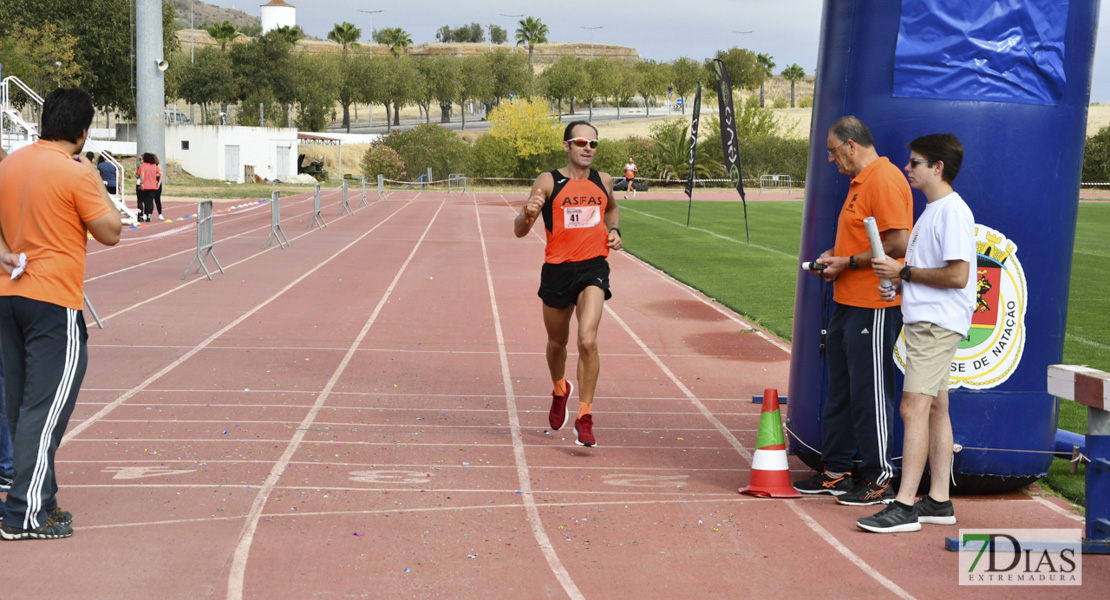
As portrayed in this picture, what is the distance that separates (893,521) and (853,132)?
1.93 m

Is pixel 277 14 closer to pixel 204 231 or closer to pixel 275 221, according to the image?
pixel 275 221

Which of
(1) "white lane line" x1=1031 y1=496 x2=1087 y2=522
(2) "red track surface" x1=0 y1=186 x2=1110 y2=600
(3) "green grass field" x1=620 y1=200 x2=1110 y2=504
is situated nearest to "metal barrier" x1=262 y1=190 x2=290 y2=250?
(3) "green grass field" x1=620 y1=200 x2=1110 y2=504

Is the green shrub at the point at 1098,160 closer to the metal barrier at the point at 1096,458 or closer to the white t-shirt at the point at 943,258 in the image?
the metal barrier at the point at 1096,458

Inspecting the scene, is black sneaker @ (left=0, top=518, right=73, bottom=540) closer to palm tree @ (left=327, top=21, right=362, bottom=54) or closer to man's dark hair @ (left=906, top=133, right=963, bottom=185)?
man's dark hair @ (left=906, top=133, right=963, bottom=185)

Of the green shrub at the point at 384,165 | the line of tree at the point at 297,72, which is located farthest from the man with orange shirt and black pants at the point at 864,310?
the green shrub at the point at 384,165

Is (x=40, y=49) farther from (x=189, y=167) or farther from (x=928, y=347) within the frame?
(x=928, y=347)

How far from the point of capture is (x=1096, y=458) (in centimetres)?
481

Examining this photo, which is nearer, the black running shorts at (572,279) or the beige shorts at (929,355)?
the beige shorts at (929,355)

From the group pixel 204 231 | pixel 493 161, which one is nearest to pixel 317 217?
pixel 204 231

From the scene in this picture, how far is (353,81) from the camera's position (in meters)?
93.1

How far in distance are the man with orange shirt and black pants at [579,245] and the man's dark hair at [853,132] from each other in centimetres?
173

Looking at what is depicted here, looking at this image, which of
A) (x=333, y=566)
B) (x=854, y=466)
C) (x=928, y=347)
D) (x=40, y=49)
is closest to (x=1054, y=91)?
(x=928, y=347)

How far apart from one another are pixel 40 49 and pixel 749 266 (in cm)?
4637

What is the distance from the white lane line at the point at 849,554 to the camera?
4297mm
